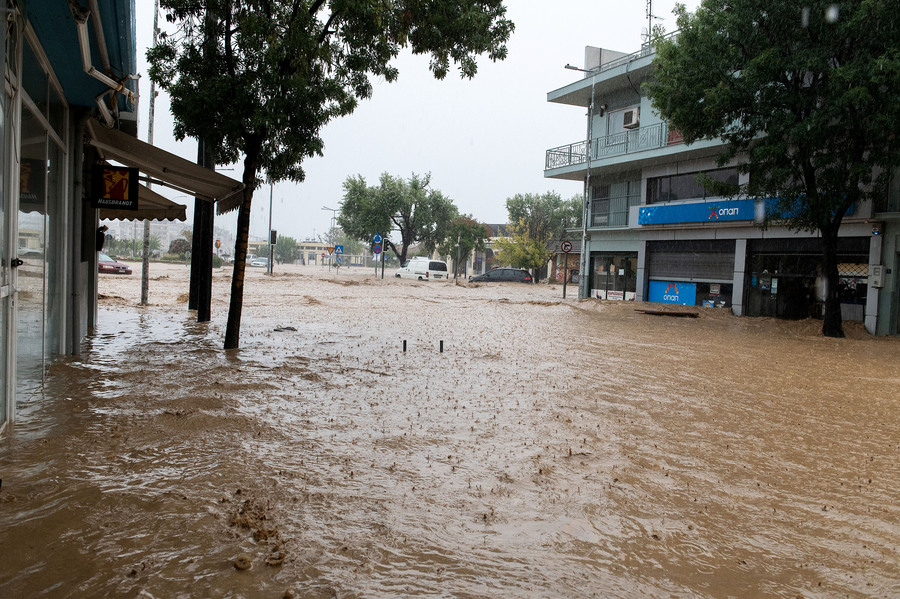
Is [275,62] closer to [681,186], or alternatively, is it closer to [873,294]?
[873,294]

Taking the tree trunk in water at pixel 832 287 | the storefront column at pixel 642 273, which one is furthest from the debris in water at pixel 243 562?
the storefront column at pixel 642 273

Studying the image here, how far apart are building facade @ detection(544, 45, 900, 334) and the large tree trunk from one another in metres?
12.7

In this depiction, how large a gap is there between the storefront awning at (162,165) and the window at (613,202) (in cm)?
1891

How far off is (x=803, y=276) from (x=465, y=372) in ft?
49.4

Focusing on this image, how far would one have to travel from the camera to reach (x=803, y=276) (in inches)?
766

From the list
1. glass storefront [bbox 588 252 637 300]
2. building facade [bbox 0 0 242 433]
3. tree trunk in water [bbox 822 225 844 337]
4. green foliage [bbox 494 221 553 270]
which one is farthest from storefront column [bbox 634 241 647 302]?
green foliage [bbox 494 221 553 270]

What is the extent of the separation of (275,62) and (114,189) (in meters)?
3.23

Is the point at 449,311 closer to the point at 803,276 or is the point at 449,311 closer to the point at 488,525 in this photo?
the point at 803,276

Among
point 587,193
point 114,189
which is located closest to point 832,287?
point 587,193

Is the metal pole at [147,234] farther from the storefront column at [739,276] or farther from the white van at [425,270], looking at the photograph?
the white van at [425,270]

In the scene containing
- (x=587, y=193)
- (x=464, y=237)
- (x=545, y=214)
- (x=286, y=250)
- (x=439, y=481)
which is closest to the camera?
(x=439, y=481)

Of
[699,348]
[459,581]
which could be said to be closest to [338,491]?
[459,581]

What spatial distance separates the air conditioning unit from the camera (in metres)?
25.7

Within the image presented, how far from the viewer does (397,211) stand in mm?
52688
